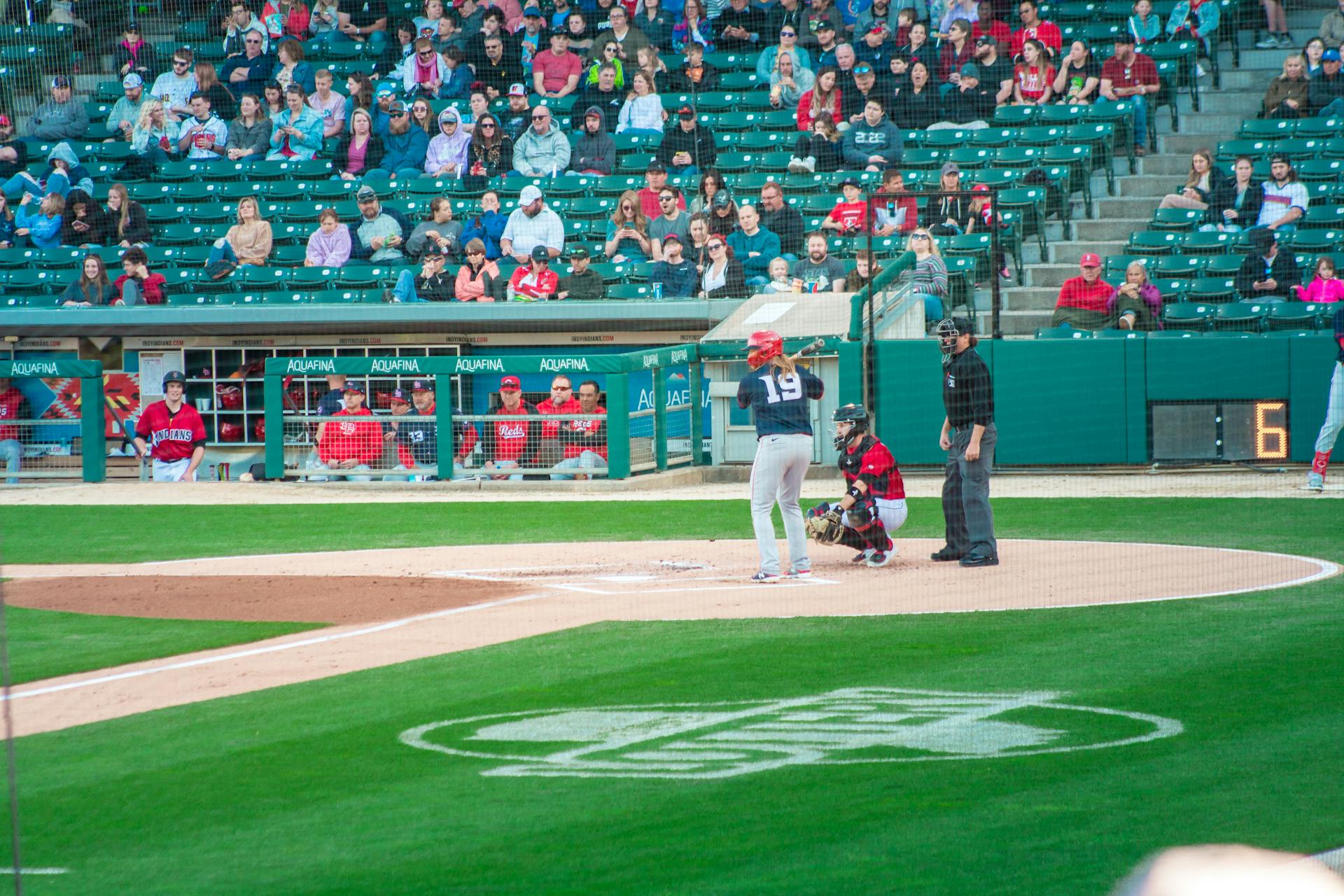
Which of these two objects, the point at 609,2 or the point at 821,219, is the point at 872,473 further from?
the point at 609,2

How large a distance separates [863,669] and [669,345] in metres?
12.5

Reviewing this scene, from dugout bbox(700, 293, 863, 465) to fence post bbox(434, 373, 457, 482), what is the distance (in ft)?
10.2

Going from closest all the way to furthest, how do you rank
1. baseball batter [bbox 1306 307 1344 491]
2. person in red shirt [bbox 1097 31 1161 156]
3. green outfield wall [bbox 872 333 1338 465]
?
1. baseball batter [bbox 1306 307 1344 491]
2. green outfield wall [bbox 872 333 1338 465]
3. person in red shirt [bbox 1097 31 1161 156]

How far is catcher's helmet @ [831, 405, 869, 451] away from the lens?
11461 mm

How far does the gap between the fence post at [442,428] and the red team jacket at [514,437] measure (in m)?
0.45

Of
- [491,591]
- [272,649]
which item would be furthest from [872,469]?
[272,649]

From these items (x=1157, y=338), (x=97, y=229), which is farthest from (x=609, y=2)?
(x=1157, y=338)

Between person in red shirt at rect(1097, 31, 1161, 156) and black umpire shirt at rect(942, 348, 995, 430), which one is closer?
black umpire shirt at rect(942, 348, 995, 430)

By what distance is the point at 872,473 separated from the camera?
11.7 meters

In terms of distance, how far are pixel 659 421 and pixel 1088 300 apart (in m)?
5.23

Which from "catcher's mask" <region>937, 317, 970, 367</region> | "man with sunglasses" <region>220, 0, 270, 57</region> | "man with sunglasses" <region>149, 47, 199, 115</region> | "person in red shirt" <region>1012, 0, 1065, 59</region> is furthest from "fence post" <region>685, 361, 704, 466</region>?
"man with sunglasses" <region>220, 0, 270, 57</region>

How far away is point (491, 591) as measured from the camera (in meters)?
10.9

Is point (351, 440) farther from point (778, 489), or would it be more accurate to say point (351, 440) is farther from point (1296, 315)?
point (1296, 315)

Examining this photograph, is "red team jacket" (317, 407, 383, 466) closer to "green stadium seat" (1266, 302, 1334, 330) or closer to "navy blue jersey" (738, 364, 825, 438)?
"navy blue jersey" (738, 364, 825, 438)
